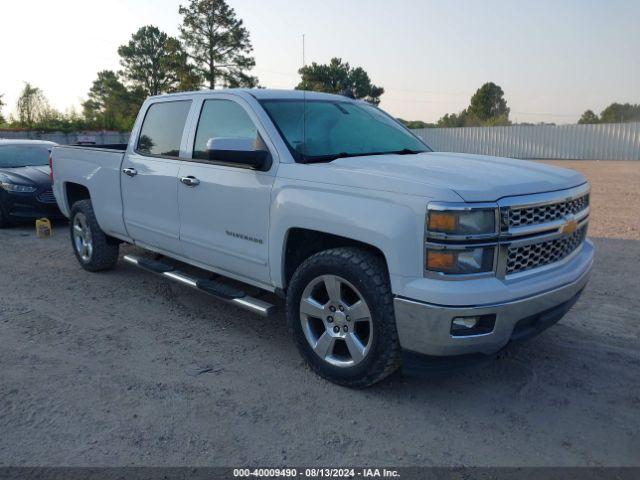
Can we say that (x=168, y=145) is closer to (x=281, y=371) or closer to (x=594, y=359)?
(x=281, y=371)

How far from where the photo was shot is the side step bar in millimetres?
3868

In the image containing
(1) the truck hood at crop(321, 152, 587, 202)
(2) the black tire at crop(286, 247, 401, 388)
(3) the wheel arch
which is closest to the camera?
(1) the truck hood at crop(321, 152, 587, 202)

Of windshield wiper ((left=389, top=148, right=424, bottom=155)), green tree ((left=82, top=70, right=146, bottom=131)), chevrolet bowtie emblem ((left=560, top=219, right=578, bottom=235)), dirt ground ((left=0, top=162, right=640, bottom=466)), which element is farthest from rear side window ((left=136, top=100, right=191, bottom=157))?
green tree ((left=82, top=70, right=146, bottom=131))

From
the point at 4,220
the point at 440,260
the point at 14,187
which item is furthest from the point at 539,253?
the point at 4,220

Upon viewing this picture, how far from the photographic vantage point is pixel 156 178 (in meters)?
4.83

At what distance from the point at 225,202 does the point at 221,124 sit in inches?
26.2

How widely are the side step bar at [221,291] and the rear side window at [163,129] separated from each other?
102 centimetres

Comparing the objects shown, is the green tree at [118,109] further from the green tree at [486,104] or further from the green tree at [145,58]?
the green tree at [486,104]

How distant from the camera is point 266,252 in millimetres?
3846

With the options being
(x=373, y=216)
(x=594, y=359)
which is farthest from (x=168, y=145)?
(x=594, y=359)

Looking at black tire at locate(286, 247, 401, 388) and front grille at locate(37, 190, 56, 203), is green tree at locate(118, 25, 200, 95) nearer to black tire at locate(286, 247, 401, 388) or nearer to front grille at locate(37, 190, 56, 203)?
front grille at locate(37, 190, 56, 203)

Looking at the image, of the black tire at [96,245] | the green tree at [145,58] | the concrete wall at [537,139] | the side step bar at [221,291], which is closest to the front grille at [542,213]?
the side step bar at [221,291]

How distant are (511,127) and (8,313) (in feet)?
119

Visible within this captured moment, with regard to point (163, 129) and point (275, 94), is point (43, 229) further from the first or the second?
point (275, 94)
